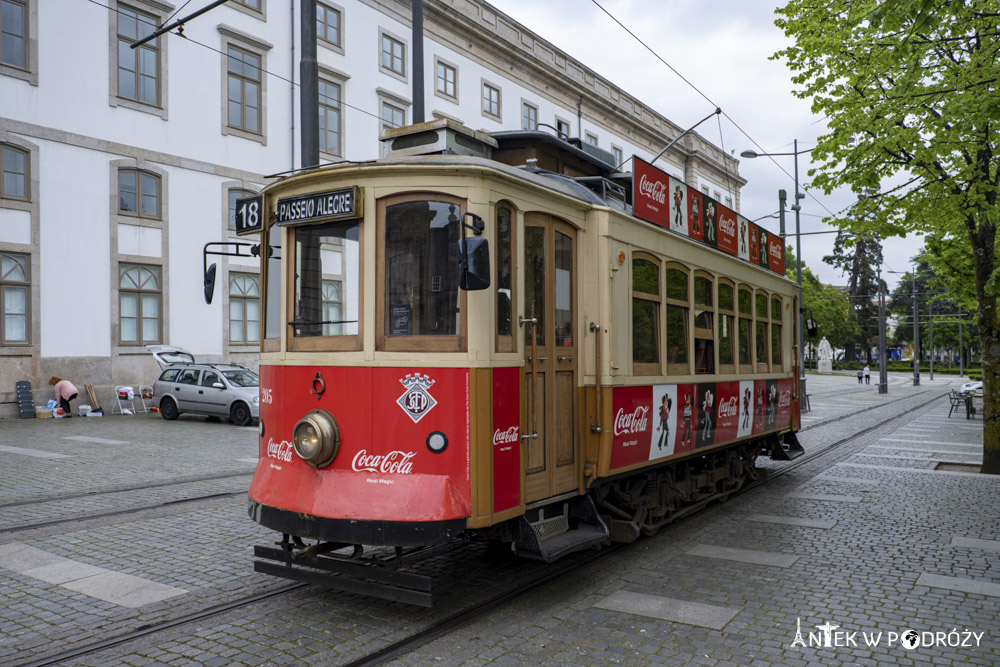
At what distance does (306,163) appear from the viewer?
9617 mm

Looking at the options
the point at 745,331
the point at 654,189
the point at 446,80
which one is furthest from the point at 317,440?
the point at 446,80

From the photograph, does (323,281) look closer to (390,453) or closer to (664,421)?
(390,453)

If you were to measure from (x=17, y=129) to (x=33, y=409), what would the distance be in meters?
6.70

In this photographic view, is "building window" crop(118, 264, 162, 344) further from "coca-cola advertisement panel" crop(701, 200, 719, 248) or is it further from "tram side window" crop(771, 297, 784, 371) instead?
"coca-cola advertisement panel" crop(701, 200, 719, 248)

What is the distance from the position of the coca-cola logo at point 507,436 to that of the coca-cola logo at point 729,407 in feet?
13.6

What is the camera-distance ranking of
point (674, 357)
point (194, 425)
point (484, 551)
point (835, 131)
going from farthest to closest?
1. point (194, 425)
2. point (835, 131)
3. point (674, 357)
4. point (484, 551)

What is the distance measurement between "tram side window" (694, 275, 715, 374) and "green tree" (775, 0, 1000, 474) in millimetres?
3396

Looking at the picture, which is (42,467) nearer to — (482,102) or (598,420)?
(598,420)

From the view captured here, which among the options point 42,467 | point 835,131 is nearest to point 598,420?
point 835,131

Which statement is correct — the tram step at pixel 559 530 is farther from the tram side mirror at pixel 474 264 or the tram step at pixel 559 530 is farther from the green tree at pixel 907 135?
the green tree at pixel 907 135

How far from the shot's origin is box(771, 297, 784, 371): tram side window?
11227 millimetres

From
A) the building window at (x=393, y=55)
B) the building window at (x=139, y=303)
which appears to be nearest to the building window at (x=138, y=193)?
the building window at (x=139, y=303)

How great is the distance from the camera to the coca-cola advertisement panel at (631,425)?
21.6 feet

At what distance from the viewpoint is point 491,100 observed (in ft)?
110
